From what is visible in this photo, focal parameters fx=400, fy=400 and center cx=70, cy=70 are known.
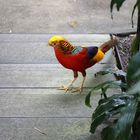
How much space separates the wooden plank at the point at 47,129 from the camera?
2.87 metres

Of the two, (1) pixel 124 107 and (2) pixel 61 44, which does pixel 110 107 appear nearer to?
(1) pixel 124 107

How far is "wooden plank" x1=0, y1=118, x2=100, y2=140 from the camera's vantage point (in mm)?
2869

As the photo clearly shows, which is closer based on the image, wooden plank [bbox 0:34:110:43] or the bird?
the bird

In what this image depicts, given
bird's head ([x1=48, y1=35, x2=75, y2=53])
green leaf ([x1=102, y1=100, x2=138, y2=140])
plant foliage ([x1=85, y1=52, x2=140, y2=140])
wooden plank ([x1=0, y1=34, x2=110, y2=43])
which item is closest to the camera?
plant foliage ([x1=85, y1=52, x2=140, y2=140])

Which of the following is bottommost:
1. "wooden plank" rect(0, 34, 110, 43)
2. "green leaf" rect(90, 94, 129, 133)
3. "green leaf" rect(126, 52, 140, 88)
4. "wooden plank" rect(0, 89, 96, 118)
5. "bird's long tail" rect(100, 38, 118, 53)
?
"wooden plank" rect(0, 34, 110, 43)

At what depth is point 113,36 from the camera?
4816 millimetres

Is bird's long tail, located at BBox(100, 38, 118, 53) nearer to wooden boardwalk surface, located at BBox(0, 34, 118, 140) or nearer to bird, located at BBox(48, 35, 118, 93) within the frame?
wooden boardwalk surface, located at BBox(0, 34, 118, 140)

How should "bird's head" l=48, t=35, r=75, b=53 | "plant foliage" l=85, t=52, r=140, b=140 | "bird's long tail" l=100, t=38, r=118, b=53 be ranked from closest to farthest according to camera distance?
"plant foliage" l=85, t=52, r=140, b=140
"bird's head" l=48, t=35, r=75, b=53
"bird's long tail" l=100, t=38, r=118, b=53

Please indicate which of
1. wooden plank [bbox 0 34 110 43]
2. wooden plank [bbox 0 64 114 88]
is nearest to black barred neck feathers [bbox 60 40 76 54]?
wooden plank [bbox 0 64 114 88]

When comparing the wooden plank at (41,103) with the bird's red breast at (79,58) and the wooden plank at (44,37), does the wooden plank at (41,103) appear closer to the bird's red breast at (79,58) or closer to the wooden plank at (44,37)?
the bird's red breast at (79,58)

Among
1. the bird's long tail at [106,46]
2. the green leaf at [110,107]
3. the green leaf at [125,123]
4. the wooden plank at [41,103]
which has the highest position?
the green leaf at [125,123]

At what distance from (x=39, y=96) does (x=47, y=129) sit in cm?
53

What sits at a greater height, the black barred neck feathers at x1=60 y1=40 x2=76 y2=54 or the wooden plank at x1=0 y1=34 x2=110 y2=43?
the black barred neck feathers at x1=60 y1=40 x2=76 y2=54

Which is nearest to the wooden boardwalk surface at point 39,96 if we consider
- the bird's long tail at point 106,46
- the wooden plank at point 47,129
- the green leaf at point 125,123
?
the wooden plank at point 47,129
